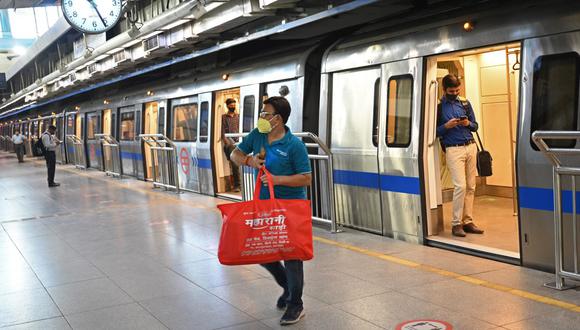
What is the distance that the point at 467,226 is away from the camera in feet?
23.2

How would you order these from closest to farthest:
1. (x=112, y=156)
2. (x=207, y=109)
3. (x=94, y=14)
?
(x=94, y=14) → (x=207, y=109) → (x=112, y=156)

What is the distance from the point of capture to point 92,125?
21766 mm

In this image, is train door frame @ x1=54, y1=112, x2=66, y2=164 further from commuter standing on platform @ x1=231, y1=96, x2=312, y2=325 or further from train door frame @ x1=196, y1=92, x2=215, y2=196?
commuter standing on platform @ x1=231, y1=96, x2=312, y2=325

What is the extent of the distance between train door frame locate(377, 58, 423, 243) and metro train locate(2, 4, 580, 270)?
0.01 meters

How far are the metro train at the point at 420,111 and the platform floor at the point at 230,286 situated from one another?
470 millimetres

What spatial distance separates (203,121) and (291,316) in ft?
25.8

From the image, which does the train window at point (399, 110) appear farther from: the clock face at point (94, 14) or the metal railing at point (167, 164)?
the metal railing at point (167, 164)

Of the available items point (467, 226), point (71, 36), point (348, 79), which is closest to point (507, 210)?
point (467, 226)

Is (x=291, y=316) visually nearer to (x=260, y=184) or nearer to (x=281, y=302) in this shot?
(x=281, y=302)

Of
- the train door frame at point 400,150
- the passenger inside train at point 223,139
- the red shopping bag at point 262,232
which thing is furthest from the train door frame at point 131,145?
the red shopping bag at point 262,232

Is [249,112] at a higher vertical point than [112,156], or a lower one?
higher

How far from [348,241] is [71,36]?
17468 millimetres

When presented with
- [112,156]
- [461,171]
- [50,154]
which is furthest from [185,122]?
[461,171]

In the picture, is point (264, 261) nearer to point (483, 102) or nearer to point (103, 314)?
point (103, 314)
